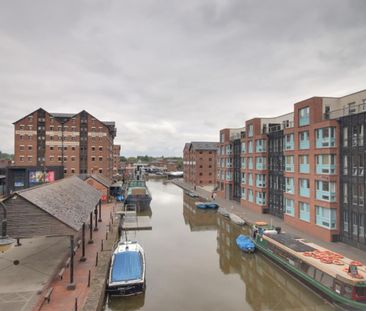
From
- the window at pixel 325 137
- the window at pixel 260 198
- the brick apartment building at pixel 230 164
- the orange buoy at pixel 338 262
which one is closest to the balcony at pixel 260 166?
the window at pixel 260 198

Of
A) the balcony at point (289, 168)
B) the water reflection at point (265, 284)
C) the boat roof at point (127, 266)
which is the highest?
the balcony at point (289, 168)

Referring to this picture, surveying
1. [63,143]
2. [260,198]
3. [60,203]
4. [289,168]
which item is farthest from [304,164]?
[63,143]

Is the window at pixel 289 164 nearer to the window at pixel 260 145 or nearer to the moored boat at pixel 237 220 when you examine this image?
the window at pixel 260 145

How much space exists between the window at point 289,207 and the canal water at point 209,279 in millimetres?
5861

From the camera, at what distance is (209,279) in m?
19.6

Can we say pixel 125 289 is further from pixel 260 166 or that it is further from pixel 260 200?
pixel 260 166

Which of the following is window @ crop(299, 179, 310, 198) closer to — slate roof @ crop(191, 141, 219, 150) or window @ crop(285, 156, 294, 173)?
window @ crop(285, 156, 294, 173)

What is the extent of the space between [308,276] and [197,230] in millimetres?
17681

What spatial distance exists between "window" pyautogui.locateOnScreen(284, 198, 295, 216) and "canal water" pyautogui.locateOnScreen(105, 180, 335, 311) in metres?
5.86

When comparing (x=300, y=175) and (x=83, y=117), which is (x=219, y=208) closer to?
(x=300, y=175)

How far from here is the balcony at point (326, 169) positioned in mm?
25250

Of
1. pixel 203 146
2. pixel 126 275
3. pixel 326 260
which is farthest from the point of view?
pixel 203 146

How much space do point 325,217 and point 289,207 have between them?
6.17m

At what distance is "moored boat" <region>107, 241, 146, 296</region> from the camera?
16.7 m
